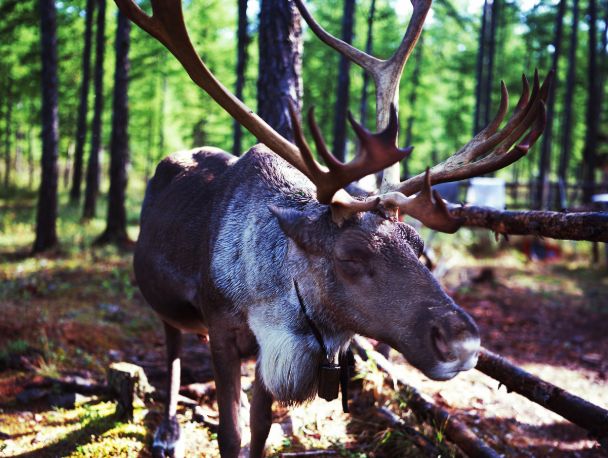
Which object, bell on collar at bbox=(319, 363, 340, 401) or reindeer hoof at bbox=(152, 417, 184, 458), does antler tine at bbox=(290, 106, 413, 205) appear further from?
reindeer hoof at bbox=(152, 417, 184, 458)

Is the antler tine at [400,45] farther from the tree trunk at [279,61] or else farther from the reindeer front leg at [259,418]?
the reindeer front leg at [259,418]

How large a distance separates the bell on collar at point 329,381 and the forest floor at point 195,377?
977mm

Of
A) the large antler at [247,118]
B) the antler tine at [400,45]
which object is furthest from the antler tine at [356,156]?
the antler tine at [400,45]

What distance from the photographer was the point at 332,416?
14.4 feet

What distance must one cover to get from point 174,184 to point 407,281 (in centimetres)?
232

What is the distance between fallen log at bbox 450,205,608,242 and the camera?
3.11 m

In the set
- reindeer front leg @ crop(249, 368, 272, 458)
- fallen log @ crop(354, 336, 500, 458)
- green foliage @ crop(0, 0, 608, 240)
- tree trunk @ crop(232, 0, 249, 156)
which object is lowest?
fallen log @ crop(354, 336, 500, 458)

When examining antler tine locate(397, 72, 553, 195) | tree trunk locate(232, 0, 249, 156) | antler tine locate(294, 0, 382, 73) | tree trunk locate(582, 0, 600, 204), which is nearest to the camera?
antler tine locate(397, 72, 553, 195)

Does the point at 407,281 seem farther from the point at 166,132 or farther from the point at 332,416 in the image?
the point at 166,132

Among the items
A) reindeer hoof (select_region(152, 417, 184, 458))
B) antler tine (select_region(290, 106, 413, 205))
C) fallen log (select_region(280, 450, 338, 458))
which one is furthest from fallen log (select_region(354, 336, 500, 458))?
antler tine (select_region(290, 106, 413, 205))

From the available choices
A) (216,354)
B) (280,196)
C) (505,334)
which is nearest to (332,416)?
(216,354)

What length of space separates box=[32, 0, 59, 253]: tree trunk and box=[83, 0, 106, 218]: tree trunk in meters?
3.20

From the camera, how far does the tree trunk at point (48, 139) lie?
10.3 m

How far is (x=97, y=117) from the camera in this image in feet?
46.3
